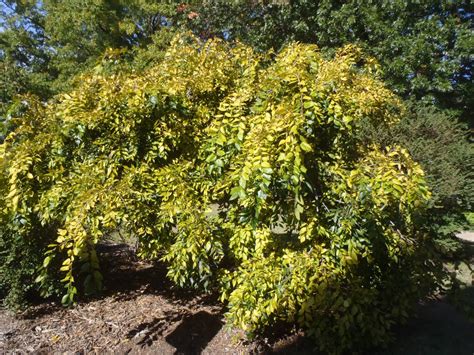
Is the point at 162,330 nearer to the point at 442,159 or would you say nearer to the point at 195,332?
the point at 195,332

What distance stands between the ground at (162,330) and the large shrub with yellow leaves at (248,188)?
53cm

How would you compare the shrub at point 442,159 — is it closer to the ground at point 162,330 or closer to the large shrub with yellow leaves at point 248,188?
the ground at point 162,330

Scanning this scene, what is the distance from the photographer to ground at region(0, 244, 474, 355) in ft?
11.7

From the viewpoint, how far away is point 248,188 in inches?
105

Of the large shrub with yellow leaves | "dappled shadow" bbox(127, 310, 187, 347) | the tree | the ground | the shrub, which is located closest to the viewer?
the large shrub with yellow leaves

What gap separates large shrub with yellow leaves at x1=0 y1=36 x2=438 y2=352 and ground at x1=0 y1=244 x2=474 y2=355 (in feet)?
1.74

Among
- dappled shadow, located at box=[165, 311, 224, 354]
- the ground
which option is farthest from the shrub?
dappled shadow, located at box=[165, 311, 224, 354]

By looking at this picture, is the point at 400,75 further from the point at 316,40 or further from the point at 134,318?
the point at 134,318

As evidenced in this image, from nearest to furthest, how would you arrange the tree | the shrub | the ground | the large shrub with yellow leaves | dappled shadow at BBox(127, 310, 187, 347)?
the large shrub with yellow leaves → the ground → dappled shadow at BBox(127, 310, 187, 347) → the shrub → the tree

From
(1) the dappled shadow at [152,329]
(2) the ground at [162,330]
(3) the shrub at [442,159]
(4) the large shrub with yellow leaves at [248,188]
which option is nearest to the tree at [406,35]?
(3) the shrub at [442,159]

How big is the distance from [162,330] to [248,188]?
208 centimetres

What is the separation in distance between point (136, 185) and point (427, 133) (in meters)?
5.19

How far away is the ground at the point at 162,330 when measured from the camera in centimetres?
357

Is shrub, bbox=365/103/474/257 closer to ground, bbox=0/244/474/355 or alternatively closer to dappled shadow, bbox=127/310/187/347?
ground, bbox=0/244/474/355
